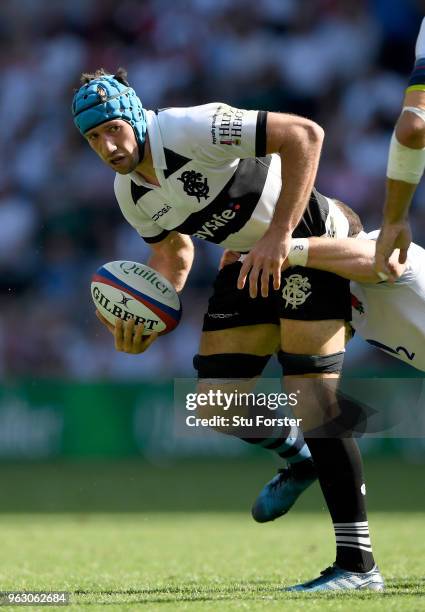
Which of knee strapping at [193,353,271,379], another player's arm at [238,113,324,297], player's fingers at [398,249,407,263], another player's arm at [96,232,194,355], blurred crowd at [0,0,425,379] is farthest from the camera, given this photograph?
blurred crowd at [0,0,425,379]

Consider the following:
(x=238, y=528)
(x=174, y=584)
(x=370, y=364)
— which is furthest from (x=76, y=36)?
(x=174, y=584)

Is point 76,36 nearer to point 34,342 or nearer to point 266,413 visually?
point 34,342

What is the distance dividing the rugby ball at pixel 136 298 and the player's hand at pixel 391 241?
4.20 ft

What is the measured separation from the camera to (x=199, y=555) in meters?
6.10

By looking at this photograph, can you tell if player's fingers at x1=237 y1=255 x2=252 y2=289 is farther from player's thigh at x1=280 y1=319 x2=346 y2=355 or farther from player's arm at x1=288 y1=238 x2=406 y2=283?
player's thigh at x1=280 y1=319 x2=346 y2=355

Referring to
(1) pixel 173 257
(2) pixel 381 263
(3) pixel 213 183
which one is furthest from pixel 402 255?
(1) pixel 173 257

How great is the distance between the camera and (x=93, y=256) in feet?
43.8

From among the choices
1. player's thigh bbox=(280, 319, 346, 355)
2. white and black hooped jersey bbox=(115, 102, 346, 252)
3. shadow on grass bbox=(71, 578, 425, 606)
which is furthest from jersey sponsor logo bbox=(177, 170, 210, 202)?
shadow on grass bbox=(71, 578, 425, 606)

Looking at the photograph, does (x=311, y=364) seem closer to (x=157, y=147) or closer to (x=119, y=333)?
(x=119, y=333)

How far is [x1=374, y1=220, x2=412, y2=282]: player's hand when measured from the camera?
4188mm

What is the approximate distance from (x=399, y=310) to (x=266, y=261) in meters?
0.93

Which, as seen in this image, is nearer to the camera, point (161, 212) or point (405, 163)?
point (405, 163)

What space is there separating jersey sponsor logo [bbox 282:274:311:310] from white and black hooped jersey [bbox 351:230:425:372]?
0.35 meters

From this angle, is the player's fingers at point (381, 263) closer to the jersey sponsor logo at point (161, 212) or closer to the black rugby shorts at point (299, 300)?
the black rugby shorts at point (299, 300)
